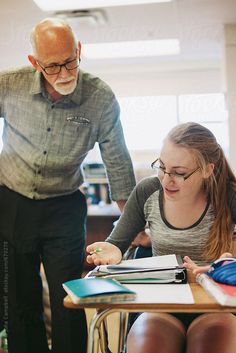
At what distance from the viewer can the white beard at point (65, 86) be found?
1651 millimetres

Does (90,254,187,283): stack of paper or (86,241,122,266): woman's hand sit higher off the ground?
(90,254,187,283): stack of paper

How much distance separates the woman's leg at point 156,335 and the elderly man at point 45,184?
0.58m

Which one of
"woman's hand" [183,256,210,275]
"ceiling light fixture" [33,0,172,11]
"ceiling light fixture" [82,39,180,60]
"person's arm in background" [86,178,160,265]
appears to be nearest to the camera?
"woman's hand" [183,256,210,275]

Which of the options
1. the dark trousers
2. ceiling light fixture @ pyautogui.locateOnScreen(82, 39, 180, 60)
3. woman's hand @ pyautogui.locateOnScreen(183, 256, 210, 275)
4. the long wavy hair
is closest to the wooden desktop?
woman's hand @ pyautogui.locateOnScreen(183, 256, 210, 275)

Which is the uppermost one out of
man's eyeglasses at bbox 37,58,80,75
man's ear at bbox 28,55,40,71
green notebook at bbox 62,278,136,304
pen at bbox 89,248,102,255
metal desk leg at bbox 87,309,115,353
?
man's ear at bbox 28,55,40,71

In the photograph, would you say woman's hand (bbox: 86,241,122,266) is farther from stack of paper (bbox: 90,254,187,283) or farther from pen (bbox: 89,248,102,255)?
stack of paper (bbox: 90,254,187,283)

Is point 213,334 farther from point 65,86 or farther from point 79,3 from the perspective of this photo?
point 79,3

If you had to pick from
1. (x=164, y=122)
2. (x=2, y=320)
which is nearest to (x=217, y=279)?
(x=2, y=320)

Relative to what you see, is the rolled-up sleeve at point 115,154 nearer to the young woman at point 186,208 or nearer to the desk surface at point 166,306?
the young woman at point 186,208

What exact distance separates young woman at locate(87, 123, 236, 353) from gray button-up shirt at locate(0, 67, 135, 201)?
357 millimetres

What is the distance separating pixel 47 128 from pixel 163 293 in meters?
0.95

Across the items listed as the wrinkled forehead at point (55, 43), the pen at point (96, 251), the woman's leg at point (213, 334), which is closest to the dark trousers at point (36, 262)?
the pen at point (96, 251)

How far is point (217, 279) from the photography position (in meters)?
1.02

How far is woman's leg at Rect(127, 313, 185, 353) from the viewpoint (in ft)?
3.79
